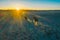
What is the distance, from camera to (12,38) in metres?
8.62

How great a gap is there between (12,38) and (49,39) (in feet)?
6.15

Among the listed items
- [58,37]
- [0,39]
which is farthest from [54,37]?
[0,39]

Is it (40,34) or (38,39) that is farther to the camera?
(40,34)

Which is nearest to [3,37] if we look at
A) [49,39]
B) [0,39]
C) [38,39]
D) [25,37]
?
[0,39]

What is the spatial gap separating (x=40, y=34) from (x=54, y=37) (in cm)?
96

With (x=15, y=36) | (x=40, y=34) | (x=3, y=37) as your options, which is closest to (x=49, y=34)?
(x=40, y=34)

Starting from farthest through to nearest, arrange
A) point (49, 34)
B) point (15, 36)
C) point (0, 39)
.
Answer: point (49, 34) → point (15, 36) → point (0, 39)

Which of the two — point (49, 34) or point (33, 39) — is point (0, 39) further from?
point (49, 34)

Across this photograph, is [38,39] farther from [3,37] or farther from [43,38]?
[3,37]

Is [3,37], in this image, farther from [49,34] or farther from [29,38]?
[49,34]

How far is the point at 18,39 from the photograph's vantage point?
8414 mm

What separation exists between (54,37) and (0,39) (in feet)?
9.15

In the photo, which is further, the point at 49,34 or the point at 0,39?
the point at 49,34

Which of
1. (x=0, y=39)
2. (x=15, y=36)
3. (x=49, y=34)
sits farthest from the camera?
(x=49, y=34)
